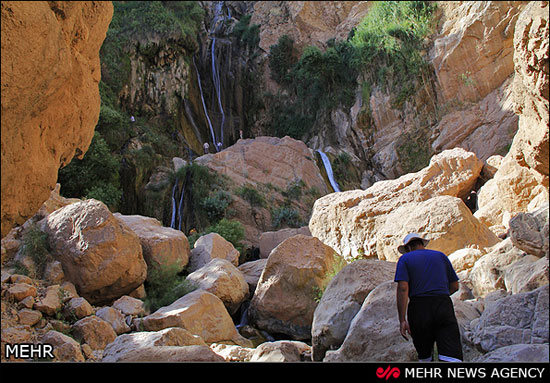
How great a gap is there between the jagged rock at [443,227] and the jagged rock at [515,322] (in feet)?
14.7

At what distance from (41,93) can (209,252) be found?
27.1 ft

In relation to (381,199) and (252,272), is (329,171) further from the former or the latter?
(252,272)

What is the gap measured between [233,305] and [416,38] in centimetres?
1562

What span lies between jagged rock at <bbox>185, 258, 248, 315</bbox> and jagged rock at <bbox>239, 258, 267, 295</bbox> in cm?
62

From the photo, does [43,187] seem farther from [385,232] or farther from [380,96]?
[380,96]

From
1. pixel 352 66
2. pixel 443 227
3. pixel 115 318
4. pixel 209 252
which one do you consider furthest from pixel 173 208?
pixel 352 66

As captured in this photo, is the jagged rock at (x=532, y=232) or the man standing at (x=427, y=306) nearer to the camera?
the man standing at (x=427, y=306)

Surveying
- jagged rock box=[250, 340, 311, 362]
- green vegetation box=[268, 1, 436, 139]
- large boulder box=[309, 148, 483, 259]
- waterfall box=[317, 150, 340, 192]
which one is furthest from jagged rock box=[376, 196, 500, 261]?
green vegetation box=[268, 1, 436, 139]

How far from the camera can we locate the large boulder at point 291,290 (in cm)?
997

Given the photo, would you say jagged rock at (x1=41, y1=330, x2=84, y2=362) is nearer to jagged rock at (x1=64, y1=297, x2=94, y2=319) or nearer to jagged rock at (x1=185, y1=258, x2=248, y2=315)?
jagged rock at (x1=64, y1=297, x2=94, y2=319)

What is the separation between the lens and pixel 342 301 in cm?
681

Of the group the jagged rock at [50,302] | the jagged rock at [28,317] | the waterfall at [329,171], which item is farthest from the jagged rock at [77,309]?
the waterfall at [329,171]

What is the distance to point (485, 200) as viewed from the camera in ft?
40.2

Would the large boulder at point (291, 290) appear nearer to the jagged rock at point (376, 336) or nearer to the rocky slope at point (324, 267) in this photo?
the rocky slope at point (324, 267)
